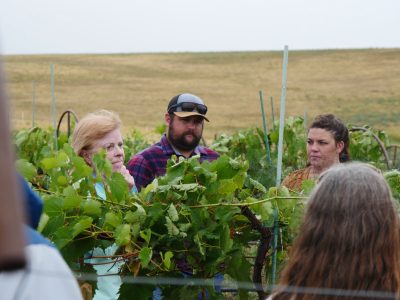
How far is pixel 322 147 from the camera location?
441cm

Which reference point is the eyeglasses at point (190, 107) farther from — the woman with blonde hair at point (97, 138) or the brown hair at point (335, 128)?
the woman with blonde hair at point (97, 138)

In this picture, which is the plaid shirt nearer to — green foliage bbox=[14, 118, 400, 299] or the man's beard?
the man's beard

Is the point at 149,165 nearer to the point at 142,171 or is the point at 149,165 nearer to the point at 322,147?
the point at 142,171

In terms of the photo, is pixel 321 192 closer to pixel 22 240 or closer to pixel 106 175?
pixel 22 240

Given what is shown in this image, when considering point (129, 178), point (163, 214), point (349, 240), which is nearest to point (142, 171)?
point (129, 178)

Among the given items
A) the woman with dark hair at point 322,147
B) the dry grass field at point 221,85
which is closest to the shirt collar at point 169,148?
the woman with dark hair at point 322,147

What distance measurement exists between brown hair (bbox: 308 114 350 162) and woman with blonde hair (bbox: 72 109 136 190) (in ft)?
4.32

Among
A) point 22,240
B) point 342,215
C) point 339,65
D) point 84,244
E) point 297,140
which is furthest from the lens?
point 339,65

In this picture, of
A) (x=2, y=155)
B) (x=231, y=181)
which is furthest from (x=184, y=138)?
(x=2, y=155)

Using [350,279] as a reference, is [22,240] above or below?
above

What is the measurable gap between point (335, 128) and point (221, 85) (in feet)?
120

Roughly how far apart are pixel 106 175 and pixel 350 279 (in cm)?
139

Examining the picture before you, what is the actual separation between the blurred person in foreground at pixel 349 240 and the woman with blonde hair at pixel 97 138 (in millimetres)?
1919

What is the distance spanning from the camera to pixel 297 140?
6477mm
